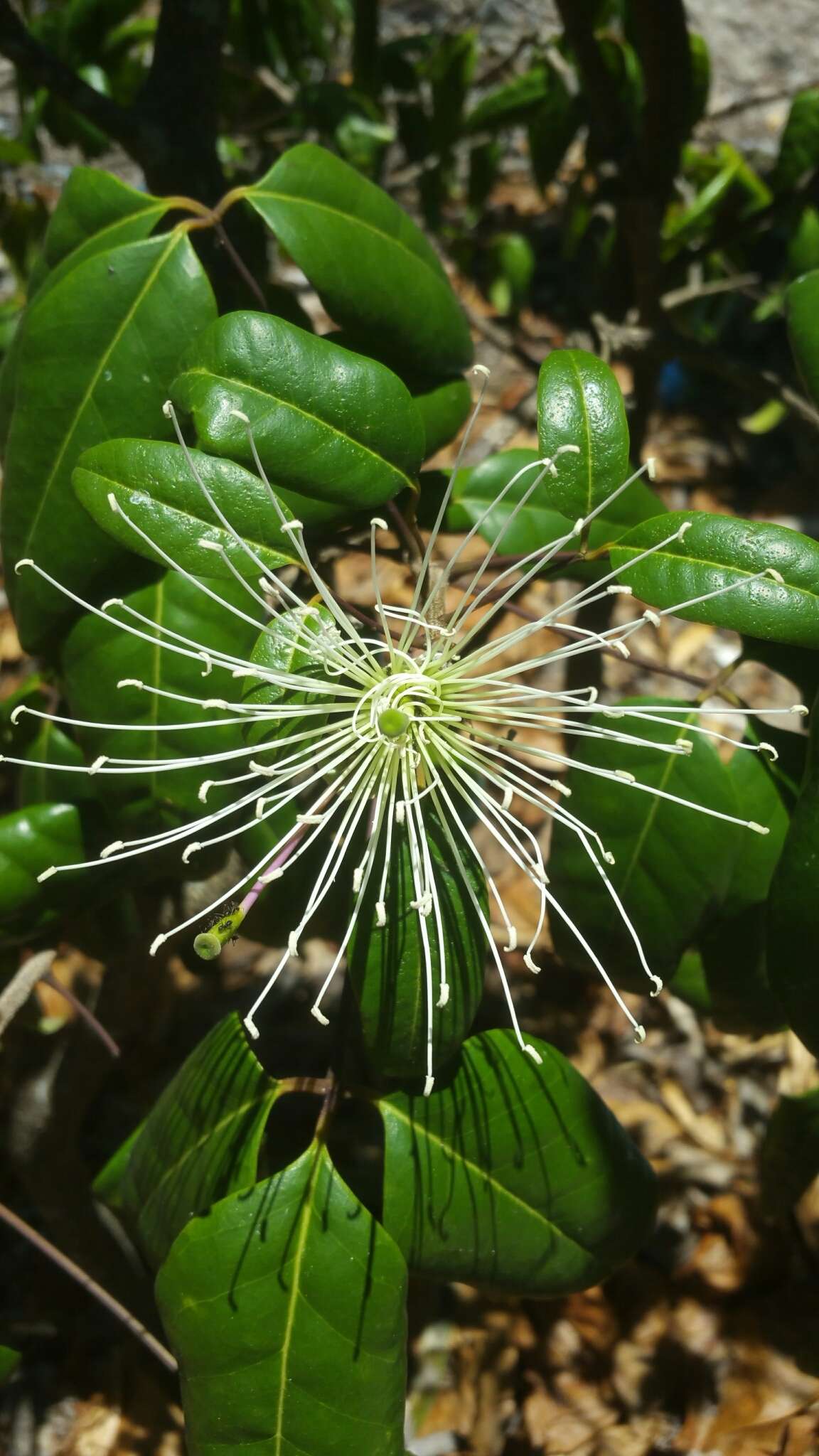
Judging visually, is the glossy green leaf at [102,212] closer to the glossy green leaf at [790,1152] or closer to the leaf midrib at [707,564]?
the leaf midrib at [707,564]

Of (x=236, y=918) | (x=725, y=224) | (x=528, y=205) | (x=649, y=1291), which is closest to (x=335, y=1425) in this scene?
(x=236, y=918)

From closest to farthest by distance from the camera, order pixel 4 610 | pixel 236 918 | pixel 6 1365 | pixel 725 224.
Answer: pixel 236 918 → pixel 6 1365 → pixel 725 224 → pixel 4 610

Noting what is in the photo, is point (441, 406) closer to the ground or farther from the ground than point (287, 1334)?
farther from the ground

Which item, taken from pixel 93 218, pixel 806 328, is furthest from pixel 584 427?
pixel 93 218

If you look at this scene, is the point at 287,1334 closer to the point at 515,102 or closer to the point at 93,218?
the point at 93,218

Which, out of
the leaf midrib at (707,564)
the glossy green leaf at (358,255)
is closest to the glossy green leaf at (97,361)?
the glossy green leaf at (358,255)

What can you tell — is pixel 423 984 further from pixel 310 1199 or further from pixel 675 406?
pixel 675 406

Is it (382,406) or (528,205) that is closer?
(382,406)
